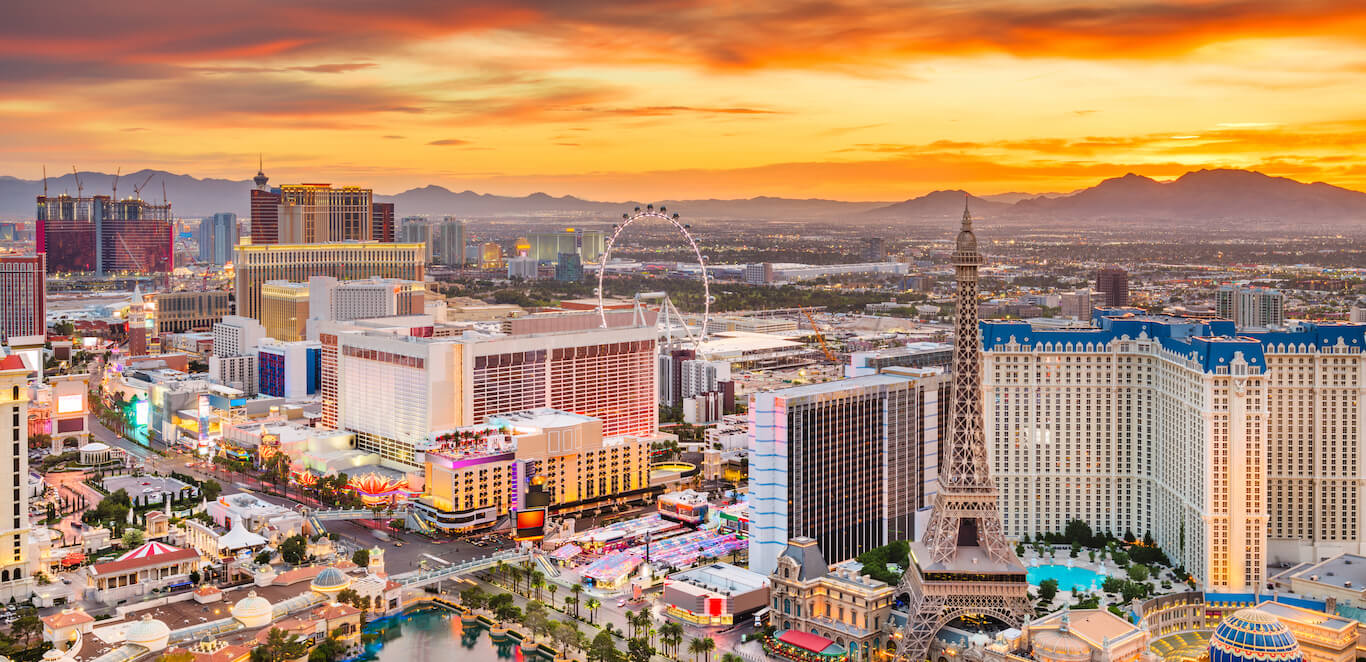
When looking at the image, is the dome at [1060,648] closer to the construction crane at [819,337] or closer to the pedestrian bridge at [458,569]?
the pedestrian bridge at [458,569]

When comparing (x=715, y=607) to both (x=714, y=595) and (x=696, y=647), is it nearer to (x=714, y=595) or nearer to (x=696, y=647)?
(x=714, y=595)

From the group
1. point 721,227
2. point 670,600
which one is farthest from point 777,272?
point 670,600

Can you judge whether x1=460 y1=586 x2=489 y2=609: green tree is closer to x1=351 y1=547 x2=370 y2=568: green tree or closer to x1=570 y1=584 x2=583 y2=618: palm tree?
x1=570 y1=584 x2=583 y2=618: palm tree

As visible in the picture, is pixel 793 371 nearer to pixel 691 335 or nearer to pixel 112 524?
pixel 691 335

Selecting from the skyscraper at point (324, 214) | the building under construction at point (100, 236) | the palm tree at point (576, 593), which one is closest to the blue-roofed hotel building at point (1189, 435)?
the palm tree at point (576, 593)

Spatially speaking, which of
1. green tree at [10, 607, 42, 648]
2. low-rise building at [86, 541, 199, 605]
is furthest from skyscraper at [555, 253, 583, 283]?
green tree at [10, 607, 42, 648]

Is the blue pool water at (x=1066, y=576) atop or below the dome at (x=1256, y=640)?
below
